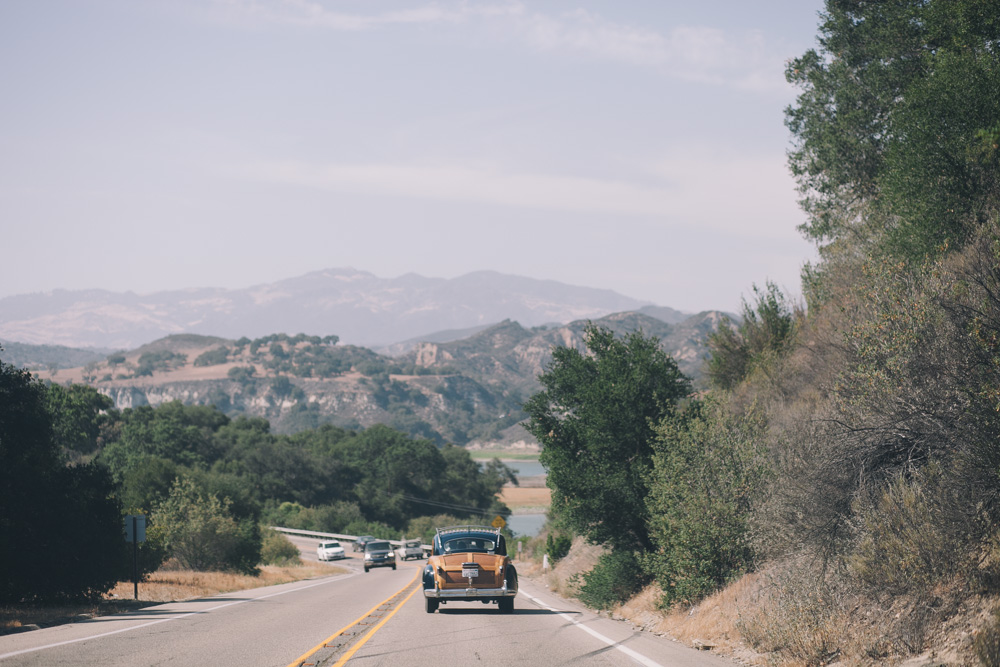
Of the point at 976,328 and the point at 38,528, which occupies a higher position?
the point at 976,328

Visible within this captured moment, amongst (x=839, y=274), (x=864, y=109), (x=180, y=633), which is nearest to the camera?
(x=180, y=633)

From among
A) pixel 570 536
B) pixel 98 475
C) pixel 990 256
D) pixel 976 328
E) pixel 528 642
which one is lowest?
pixel 570 536

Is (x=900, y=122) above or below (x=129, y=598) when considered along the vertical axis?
above

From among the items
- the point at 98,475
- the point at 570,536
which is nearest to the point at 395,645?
the point at 98,475

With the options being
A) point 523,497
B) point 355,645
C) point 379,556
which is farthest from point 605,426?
point 523,497

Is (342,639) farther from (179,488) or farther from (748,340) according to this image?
(179,488)

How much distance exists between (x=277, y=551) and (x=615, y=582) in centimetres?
3926

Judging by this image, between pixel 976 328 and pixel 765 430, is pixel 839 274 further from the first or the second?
pixel 976 328

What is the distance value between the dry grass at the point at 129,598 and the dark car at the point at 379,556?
30.4 ft

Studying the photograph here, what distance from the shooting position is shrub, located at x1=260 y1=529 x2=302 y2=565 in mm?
55500

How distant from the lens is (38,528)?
2202 centimetres

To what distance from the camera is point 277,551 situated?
5741 centimetres

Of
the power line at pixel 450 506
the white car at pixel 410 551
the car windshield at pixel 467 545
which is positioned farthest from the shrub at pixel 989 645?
the power line at pixel 450 506

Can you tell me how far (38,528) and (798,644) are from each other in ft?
62.9
